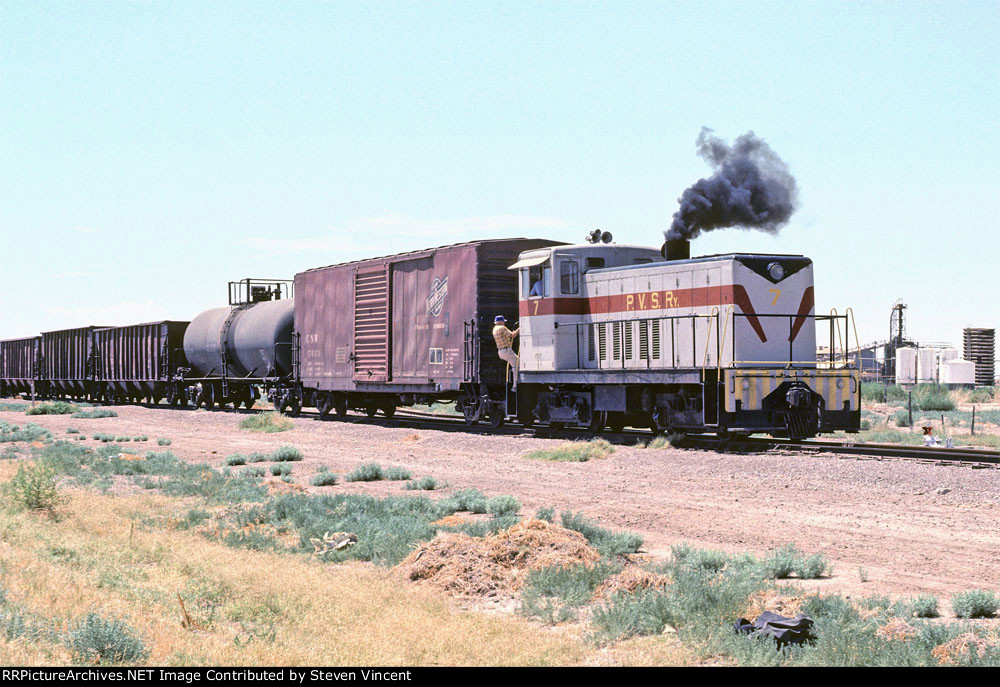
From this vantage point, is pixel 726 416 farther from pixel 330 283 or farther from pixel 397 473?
pixel 330 283

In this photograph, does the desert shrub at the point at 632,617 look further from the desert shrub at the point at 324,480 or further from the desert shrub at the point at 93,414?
the desert shrub at the point at 93,414

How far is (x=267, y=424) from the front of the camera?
2853 centimetres

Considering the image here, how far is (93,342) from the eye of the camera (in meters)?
49.5

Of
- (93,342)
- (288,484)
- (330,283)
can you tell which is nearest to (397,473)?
(288,484)

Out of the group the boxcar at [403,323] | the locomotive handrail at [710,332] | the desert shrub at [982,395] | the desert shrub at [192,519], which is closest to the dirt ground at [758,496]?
the locomotive handrail at [710,332]

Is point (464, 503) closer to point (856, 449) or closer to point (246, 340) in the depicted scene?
point (856, 449)

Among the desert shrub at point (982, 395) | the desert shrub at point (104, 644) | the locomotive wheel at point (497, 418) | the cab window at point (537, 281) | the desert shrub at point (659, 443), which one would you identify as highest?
the cab window at point (537, 281)

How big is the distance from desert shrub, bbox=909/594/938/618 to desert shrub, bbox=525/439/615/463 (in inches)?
424

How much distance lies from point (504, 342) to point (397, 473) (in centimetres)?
671

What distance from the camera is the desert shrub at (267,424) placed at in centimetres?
2812

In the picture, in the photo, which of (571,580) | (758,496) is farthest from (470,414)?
(571,580)

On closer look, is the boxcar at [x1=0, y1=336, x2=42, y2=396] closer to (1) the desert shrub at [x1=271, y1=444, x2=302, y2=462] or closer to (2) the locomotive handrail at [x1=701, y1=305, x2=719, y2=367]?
(1) the desert shrub at [x1=271, y1=444, x2=302, y2=462]

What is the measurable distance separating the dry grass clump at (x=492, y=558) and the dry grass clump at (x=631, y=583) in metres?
0.61

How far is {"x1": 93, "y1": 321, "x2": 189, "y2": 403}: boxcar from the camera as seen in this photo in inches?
1634
